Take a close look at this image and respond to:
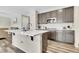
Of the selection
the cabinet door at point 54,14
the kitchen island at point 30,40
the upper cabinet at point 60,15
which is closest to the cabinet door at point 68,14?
the upper cabinet at point 60,15

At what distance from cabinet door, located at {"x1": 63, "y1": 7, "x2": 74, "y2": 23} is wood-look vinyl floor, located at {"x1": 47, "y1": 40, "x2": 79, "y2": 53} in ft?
1.24

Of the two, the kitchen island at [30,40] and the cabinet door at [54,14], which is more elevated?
the cabinet door at [54,14]

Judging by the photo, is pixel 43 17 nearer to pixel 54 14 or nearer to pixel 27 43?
pixel 54 14

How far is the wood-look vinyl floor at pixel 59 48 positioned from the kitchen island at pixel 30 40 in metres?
0.11

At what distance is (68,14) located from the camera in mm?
1578

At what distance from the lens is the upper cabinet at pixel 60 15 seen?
1.58m

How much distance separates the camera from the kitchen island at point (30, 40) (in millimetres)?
1686

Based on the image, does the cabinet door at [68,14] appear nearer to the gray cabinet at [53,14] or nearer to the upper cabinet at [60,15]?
the upper cabinet at [60,15]

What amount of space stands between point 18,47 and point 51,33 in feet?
1.88

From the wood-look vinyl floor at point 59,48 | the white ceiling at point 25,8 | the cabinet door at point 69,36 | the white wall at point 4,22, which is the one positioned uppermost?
the white ceiling at point 25,8

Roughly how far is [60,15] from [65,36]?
12.9 inches

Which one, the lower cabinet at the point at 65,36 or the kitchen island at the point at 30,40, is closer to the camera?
the lower cabinet at the point at 65,36

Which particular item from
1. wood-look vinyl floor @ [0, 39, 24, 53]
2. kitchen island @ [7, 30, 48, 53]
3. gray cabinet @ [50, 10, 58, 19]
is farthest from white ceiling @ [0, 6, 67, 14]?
wood-look vinyl floor @ [0, 39, 24, 53]

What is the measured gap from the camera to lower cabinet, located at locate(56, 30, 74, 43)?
1.56 m
